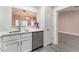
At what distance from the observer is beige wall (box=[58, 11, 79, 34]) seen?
5188 mm

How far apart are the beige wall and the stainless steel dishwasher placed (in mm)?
2754

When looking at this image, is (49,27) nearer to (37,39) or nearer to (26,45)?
(37,39)

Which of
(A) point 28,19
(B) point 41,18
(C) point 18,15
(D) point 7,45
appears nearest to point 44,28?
(B) point 41,18

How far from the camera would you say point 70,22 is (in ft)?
18.4

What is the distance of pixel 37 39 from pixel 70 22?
3.58 metres

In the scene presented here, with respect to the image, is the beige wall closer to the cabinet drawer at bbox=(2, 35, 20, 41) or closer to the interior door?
the interior door

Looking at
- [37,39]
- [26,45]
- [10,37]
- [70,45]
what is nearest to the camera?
[10,37]

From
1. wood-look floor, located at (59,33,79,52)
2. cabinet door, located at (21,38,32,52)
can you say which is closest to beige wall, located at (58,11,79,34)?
wood-look floor, located at (59,33,79,52)

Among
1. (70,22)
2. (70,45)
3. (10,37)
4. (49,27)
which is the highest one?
(70,22)

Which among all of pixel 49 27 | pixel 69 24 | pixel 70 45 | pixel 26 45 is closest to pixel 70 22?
pixel 69 24

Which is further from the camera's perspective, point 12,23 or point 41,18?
point 41,18
